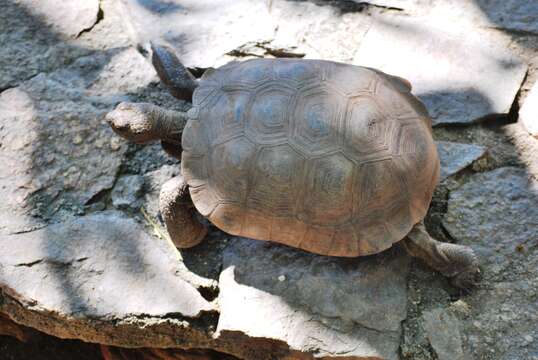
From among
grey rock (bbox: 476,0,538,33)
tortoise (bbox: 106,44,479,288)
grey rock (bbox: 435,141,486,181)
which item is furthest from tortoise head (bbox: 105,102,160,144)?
grey rock (bbox: 476,0,538,33)

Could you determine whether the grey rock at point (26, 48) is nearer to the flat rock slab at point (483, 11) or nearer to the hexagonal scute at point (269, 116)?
the hexagonal scute at point (269, 116)

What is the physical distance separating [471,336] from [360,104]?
1101 mm

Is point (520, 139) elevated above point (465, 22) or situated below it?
below

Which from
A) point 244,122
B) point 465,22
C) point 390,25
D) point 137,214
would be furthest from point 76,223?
point 465,22

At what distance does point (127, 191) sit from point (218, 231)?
0.54 metres

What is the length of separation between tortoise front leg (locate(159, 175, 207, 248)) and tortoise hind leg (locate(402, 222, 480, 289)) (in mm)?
995

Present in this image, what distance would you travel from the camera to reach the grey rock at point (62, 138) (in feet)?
9.37

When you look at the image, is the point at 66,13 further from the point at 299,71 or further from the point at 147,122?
the point at 299,71

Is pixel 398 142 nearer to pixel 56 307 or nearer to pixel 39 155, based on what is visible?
pixel 56 307

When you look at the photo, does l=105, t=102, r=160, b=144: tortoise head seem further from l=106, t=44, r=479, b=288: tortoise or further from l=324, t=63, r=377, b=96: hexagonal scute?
l=324, t=63, r=377, b=96: hexagonal scute

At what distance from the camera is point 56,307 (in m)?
2.53

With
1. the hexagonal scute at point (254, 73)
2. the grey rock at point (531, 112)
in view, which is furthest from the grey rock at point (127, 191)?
the grey rock at point (531, 112)

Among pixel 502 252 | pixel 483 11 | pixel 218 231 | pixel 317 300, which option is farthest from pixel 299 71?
pixel 483 11

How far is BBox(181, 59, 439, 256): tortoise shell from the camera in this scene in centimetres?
232
